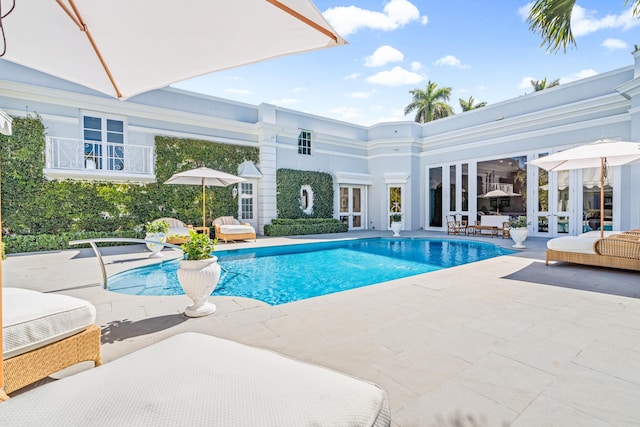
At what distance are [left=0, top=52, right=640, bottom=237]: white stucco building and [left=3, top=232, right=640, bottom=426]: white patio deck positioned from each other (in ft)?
22.4

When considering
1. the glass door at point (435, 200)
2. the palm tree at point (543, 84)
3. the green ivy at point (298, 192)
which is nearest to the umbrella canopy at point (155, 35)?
the green ivy at point (298, 192)

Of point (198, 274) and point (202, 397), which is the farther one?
point (198, 274)

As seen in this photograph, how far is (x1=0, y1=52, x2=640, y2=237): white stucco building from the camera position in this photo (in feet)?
32.4

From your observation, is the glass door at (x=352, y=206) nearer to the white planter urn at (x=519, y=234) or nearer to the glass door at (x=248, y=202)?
the glass door at (x=248, y=202)

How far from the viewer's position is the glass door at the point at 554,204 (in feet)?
36.7

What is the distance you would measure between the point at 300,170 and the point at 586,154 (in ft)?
35.2

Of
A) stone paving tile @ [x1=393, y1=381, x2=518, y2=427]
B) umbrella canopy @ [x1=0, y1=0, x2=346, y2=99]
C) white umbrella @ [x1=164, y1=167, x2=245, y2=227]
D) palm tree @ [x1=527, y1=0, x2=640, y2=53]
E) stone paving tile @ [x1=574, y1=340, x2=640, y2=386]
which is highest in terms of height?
palm tree @ [x1=527, y1=0, x2=640, y2=53]

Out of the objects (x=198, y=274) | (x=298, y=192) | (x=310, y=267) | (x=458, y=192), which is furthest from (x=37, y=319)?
(x=458, y=192)

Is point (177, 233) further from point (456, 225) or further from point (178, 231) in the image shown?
point (456, 225)

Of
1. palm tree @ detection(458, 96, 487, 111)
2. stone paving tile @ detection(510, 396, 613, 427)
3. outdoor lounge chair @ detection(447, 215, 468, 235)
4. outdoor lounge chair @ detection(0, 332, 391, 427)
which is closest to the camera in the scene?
outdoor lounge chair @ detection(0, 332, 391, 427)

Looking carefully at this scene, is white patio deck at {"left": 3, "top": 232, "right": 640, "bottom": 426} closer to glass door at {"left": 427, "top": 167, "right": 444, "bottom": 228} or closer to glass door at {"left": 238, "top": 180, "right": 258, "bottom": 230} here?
glass door at {"left": 238, "top": 180, "right": 258, "bottom": 230}

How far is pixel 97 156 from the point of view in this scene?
1034 centimetres

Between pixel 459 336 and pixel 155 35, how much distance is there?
13.2 ft

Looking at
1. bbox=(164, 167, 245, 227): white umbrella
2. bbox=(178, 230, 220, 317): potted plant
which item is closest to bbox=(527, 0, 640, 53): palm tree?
bbox=(178, 230, 220, 317): potted plant
